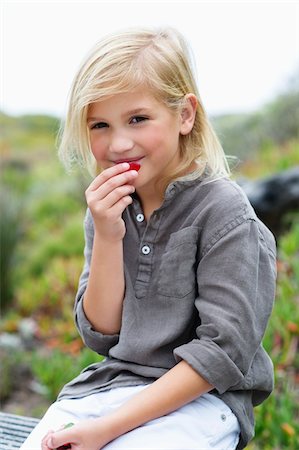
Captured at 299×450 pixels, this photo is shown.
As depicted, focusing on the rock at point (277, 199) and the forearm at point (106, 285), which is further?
the rock at point (277, 199)

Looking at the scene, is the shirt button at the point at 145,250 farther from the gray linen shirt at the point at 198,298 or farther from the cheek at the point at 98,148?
the cheek at the point at 98,148

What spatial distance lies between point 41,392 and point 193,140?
305cm

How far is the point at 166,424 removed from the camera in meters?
1.78

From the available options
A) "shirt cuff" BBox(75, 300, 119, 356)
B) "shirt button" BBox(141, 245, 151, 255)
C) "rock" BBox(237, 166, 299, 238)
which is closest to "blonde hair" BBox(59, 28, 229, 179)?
"shirt button" BBox(141, 245, 151, 255)

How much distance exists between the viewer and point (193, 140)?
207 cm

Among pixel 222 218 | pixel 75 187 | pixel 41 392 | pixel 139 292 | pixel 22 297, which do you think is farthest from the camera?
pixel 75 187

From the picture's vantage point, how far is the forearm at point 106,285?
1987mm

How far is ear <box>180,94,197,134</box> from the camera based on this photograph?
2.00 m

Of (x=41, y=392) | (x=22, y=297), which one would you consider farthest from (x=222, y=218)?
(x=22, y=297)

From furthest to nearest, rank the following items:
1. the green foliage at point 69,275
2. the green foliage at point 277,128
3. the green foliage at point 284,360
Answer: the green foliage at point 277,128, the green foliage at point 69,275, the green foliage at point 284,360

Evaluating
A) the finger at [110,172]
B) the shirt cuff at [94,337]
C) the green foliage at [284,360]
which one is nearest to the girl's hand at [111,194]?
the finger at [110,172]

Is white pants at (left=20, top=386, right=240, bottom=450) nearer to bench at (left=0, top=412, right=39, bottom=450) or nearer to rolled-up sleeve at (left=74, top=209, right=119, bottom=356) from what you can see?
rolled-up sleeve at (left=74, top=209, right=119, bottom=356)

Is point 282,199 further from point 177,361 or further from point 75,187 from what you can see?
point 75,187

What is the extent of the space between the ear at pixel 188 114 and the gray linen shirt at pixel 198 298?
143 mm
